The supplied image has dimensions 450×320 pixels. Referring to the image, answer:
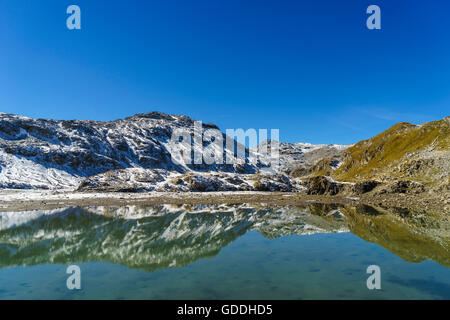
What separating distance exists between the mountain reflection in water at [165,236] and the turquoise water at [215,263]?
115 millimetres

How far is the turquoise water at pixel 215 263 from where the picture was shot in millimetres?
14070

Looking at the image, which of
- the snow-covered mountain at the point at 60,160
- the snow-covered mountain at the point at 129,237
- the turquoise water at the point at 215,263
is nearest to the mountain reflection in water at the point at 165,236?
the snow-covered mountain at the point at 129,237

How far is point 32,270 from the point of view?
60.4 feet

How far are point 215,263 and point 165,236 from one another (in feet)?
38.3

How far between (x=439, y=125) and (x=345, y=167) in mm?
47886

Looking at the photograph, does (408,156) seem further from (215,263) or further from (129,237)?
(129,237)

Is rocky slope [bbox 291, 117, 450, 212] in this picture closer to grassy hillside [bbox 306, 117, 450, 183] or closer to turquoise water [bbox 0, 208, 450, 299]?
grassy hillside [bbox 306, 117, 450, 183]

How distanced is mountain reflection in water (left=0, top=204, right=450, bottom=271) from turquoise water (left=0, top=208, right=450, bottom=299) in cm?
12

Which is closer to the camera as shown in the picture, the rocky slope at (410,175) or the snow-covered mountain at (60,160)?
the rocky slope at (410,175)

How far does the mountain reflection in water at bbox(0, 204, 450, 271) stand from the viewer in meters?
21.1

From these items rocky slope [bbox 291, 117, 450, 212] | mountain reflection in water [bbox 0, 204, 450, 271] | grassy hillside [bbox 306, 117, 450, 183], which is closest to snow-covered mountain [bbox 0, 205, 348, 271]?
mountain reflection in water [bbox 0, 204, 450, 271]

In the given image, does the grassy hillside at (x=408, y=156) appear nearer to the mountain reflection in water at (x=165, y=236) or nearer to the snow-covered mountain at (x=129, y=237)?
the mountain reflection in water at (x=165, y=236)

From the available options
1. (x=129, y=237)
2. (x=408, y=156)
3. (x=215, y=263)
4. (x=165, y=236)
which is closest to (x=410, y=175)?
(x=408, y=156)
